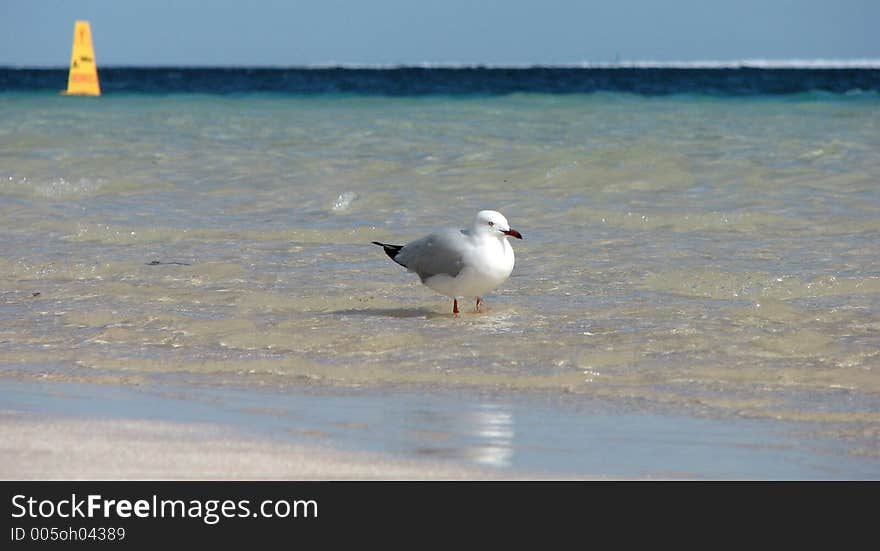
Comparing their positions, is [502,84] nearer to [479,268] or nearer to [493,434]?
[479,268]

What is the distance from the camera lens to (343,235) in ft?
27.2

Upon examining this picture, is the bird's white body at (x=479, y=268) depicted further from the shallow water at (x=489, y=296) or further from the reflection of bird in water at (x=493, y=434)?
the reflection of bird in water at (x=493, y=434)

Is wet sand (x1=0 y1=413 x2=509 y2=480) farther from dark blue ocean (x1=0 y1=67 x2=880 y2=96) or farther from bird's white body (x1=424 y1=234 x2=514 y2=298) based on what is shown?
dark blue ocean (x1=0 y1=67 x2=880 y2=96)

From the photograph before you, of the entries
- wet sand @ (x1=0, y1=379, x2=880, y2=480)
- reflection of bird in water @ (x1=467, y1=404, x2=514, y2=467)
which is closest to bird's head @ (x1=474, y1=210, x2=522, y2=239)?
wet sand @ (x1=0, y1=379, x2=880, y2=480)

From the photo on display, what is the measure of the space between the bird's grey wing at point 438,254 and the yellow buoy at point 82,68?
23.6m

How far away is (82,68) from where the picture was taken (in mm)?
28891

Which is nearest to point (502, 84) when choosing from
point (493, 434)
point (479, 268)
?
point (479, 268)

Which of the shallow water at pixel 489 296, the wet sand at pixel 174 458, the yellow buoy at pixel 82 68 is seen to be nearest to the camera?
the wet sand at pixel 174 458

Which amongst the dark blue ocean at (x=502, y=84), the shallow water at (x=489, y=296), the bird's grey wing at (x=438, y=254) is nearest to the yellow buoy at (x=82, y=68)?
the dark blue ocean at (x=502, y=84)

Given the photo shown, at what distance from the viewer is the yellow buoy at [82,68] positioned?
28.5 m

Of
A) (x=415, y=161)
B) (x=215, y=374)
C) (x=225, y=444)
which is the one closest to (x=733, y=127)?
(x=415, y=161)

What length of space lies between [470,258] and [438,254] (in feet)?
0.66

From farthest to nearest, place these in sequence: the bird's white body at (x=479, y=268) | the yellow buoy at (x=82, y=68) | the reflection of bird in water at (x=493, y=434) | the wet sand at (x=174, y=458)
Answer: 1. the yellow buoy at (x=82, y=68)
2. the bird's white body at (x=479, y=268)
3. the reflection of bird in water at (x=493, y=434)
4. the wet sand at (x=174, y=458)

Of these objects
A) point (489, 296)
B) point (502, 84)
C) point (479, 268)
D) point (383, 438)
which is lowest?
point (502, 84)
